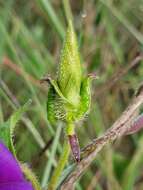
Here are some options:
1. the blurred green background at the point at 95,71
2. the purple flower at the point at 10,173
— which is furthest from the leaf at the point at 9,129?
the blurred green background at the point at 95,71

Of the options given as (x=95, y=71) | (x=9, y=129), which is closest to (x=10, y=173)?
(x=9, y=129)

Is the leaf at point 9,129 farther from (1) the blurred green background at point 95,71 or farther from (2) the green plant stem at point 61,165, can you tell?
Result: (1) the blurred green background at point 95,71

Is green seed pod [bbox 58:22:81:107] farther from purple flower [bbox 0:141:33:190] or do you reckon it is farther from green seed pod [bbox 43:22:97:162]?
purple flower [bbox 0:141:33:190]

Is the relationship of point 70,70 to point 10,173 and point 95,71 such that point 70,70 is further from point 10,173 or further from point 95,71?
point 95,71

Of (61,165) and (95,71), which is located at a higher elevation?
(95,71)

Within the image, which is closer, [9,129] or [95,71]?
[9,129]
